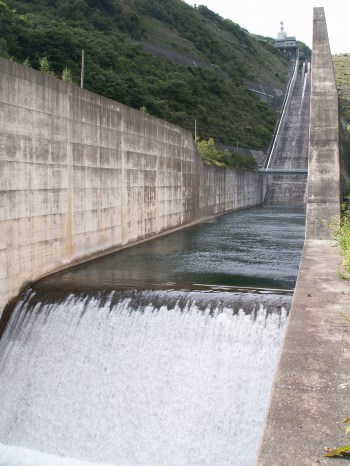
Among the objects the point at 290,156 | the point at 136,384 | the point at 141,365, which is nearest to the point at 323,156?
the point at 141,365

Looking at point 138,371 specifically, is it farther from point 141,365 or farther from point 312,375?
point 312,375

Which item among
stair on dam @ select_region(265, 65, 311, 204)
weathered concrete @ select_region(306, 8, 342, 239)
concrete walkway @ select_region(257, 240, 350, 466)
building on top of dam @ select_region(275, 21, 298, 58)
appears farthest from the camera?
building on top of dam @ select_region(275, 21, 298, 58)

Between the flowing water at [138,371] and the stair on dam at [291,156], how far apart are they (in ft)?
94.9

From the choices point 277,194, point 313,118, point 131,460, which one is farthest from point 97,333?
point 277,194

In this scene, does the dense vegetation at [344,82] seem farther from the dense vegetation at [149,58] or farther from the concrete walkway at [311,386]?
the concrete walkway at [311,386]

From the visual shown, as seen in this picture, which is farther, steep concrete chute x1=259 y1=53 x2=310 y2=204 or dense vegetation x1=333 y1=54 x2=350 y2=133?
dense vegetation x1=333 y1=54 x2=350 y2=133

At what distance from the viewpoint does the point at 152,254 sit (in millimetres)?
14266

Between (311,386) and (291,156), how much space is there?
39.7m

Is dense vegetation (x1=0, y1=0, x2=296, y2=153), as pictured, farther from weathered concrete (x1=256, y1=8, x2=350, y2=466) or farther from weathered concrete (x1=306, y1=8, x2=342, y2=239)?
weathered concrete (x1=256, y1=8, x2=350, y2=466)

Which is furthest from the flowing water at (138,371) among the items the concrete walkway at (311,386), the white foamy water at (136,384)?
the concrete walkway at (311,386)

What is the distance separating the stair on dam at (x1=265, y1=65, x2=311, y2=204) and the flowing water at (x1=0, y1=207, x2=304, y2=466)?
28928 millimetres

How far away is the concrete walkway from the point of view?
3.13 meters

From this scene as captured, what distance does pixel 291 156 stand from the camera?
138 feet

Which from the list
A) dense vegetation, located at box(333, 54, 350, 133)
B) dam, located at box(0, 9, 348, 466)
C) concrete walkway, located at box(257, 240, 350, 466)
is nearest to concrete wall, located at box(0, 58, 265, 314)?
dam, located at box(0, 9, 348, 466)
